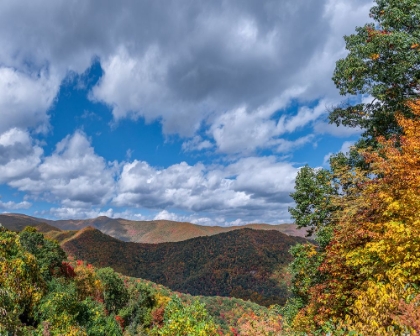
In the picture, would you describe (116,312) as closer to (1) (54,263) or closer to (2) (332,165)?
(1) (54,263)

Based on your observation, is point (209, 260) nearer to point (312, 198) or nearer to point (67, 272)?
point (67, 272)

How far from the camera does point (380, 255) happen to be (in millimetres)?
11500

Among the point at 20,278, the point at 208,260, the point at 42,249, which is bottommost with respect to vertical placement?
the point at 208,260

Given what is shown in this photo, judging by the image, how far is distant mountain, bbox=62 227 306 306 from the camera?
112 meters

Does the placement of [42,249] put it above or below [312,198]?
below

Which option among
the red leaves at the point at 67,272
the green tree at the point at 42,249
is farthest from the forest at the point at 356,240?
the red leaves at the point at 67,272

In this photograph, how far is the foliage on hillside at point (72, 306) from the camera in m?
14.3

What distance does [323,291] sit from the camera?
680 inches

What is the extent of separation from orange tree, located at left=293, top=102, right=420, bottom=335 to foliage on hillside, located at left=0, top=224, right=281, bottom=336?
561 centimetres

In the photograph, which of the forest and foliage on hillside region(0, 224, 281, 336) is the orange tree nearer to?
the forest

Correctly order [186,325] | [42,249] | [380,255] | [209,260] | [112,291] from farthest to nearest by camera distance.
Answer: [209,260] → [112,291] → [42,249] → [186,325] → [380,255]

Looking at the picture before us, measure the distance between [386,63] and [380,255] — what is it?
13298mm

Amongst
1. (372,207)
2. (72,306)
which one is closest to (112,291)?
(72,306)

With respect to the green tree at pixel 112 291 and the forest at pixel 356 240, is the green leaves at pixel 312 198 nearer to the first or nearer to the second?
the forest at pixel 356 240
